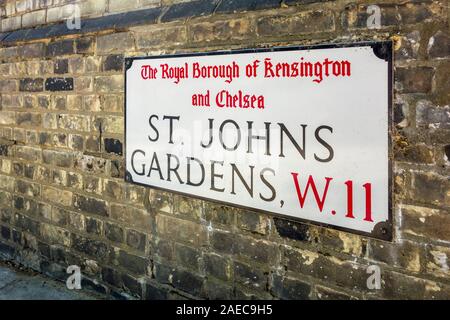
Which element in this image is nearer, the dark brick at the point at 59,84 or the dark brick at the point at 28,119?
the dark brick at the point at 59,84

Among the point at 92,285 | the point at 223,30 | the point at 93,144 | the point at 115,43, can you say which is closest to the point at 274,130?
the point at 223,30

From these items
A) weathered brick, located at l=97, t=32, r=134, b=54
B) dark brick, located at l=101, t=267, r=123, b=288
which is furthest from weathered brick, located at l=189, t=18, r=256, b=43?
dark brick, located at l=101, t=267, r=123, b=288

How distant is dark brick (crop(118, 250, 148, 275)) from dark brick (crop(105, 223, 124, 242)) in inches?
3.4

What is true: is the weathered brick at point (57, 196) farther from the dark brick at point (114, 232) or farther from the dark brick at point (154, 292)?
the dark brick at point (154, 292)

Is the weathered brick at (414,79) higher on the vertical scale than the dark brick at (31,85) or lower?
lower

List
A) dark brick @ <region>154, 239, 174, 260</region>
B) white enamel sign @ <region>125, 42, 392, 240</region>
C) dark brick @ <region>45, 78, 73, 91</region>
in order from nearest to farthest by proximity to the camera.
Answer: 1. white enamel sign @ <region>125, 42, 392, 240</region>
2. dark brick @ <region>154, 239, 174, 260</region>
3. dark brick @ <region>45, 78, 73, 91</region>

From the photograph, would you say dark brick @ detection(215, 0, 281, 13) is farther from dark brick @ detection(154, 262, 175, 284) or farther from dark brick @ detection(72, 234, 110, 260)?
dark brick @ detection(72, 234, 110, 260)

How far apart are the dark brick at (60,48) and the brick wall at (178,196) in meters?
0.01

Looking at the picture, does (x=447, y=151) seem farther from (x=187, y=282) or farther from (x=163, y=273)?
(x=163, y=273)

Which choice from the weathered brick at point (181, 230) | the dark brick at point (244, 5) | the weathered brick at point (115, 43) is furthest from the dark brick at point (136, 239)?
the dark brick at point (244, 5)

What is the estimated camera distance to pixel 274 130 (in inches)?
72.4

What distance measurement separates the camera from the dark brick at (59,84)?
274cm

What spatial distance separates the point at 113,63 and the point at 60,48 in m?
0.59

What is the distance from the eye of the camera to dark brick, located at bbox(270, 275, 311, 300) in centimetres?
187
